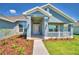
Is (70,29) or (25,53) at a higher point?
(70,29)

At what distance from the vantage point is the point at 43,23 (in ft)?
47.9

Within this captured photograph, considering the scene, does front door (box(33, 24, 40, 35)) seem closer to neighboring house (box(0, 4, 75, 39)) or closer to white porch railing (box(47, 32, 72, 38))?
neighboring house (box(0, 4, 75, 39))

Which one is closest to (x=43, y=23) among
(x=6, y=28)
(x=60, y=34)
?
(x=60, y=34)

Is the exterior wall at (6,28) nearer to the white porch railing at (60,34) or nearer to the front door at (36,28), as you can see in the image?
the front door at (36,28)

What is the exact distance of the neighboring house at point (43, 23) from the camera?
13.7m

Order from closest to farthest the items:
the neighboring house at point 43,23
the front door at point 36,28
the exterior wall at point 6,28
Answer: the exterior wall at point 6,28, the neighboring house at point 43,23, the front door at point 36,28

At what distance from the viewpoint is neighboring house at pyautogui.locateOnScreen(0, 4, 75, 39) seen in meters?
13.7

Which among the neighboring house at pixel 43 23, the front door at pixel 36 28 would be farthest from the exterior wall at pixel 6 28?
the front door at pixel 36 28

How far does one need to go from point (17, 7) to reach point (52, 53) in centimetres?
324

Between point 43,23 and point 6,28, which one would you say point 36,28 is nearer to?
point 43,23

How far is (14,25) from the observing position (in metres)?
16.5
